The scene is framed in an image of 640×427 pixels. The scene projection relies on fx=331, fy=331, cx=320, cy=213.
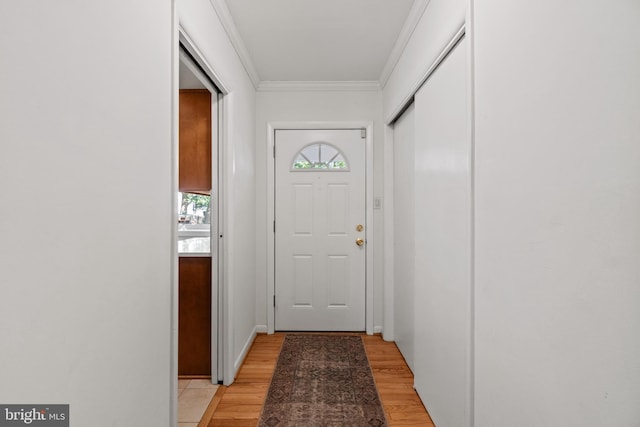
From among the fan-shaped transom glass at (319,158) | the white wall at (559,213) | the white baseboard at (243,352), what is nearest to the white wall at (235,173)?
the white baseboard at (243,352)

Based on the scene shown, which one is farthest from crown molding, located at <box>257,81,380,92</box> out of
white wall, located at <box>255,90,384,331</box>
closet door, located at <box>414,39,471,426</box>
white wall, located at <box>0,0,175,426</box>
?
white wall, located at <box>0,0,175,426</box>

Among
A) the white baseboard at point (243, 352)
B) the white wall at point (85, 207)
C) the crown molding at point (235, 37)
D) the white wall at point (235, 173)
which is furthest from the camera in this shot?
the white baseboard at point (243, 352)

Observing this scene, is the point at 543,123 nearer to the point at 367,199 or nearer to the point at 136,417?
the point at 136,417

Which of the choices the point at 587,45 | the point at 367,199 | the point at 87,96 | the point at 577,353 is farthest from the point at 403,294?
the point at 87,96

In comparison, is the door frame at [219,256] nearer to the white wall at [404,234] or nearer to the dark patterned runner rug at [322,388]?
the dark patterned runner rug at [322,388]

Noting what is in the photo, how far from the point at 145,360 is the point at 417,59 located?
2150mm

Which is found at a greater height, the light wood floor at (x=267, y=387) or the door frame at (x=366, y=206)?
the door frame at (x=366, y=206)

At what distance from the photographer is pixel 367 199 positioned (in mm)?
3195

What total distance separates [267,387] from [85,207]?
72.8 inches

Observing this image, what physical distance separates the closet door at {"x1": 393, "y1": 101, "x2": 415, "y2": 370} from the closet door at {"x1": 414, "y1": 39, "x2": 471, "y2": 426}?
298 millimetres

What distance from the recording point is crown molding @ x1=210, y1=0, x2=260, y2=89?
77.4 inches

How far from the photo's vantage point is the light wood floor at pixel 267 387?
1904 millimetres

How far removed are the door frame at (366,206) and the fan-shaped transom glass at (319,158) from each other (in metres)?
0.19

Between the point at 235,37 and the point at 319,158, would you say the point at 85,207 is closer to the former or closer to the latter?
the point at 235,37
